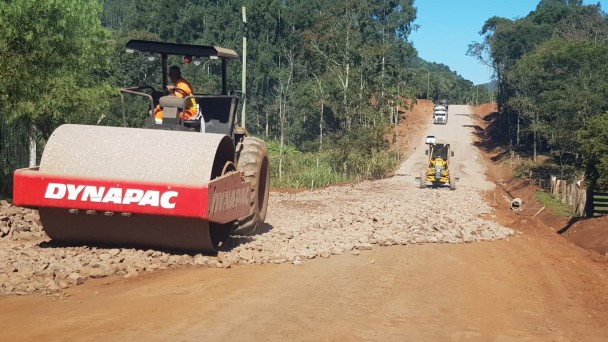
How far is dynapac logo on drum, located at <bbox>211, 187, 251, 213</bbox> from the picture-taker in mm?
8683

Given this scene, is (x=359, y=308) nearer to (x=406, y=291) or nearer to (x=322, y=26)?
(x=406, y=291)

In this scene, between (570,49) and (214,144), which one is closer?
(214,144)

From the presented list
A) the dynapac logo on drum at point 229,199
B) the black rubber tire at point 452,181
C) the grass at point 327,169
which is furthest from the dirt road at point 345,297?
the black rubber tire at point 452,181

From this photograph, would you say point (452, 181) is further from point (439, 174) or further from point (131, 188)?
point (131, 188)

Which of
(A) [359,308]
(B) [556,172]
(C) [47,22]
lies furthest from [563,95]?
(A) [359,308]

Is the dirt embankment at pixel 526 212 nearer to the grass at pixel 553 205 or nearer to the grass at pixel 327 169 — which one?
the grass at pixel 553 205

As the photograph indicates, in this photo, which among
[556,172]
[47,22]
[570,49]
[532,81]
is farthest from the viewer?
[532,81]

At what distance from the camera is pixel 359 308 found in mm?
7305

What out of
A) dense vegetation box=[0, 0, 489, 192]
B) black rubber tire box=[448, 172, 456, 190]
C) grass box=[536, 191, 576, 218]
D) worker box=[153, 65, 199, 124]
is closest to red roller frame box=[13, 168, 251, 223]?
worker box=[153, 65, 199, 124]

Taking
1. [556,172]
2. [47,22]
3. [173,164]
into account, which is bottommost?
[556,172]

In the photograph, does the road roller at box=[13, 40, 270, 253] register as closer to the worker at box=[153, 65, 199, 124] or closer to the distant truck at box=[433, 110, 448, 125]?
the worker at box=[153, 65, 199, 124]

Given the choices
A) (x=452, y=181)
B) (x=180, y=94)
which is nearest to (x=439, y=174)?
(x=452, y=181)

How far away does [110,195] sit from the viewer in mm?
8438

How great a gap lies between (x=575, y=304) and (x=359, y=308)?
278 centimetres
